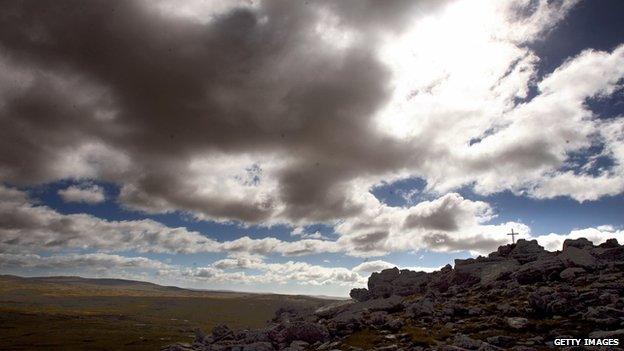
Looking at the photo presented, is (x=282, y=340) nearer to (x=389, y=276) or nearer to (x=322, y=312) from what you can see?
(x=322, y=312)

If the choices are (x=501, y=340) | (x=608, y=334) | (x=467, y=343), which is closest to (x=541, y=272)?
(x=608, y=334)

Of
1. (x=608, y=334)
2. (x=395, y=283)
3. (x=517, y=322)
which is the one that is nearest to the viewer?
(x=608, y=334)

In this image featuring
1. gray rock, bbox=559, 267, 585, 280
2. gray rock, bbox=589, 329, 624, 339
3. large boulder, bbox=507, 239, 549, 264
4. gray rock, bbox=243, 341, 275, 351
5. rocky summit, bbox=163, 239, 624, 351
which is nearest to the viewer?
gray rock, bbox=589, 329, 624, 339

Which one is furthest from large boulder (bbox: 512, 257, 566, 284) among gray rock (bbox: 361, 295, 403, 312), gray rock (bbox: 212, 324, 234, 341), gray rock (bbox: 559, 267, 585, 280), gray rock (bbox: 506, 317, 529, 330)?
gray rock (bbox: 212, 324, 234, 341)

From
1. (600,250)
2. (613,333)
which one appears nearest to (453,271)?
(600,250)

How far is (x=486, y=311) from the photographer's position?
37.9 metres

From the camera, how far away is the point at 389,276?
65.7 metres

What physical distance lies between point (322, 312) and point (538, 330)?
97.4ft

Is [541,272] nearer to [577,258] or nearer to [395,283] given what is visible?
[577,258]

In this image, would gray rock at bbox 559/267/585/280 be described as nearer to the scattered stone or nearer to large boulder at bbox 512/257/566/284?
large boulder at bbox 512/257/566/284

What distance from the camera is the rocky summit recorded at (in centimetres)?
2956

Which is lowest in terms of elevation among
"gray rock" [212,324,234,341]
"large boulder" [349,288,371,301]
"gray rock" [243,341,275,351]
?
"gray rock" [212,324,234,341]

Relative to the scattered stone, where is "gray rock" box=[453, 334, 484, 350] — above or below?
below

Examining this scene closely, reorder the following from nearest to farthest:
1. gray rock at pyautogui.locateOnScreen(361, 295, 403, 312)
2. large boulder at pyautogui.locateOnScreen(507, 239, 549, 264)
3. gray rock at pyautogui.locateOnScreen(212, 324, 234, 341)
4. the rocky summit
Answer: the rocky summit → gray rock at pyautogui.locateOnScreen(361, 295, 403, 312) → gray rock at pyautogui.locateOnScreen(212, 324, 234, 341) → large boulder at pyautogui.locateOnScreen(507, 239, 549, 264)
